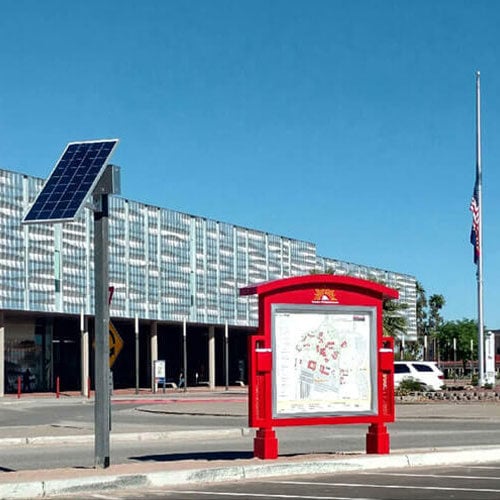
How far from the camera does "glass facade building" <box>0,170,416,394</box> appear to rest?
58.5m

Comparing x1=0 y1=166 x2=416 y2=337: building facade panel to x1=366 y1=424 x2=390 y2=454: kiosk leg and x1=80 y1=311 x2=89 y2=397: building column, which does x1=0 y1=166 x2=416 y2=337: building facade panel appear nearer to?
x1=80 y1=311 x2=89 y2=397: building column

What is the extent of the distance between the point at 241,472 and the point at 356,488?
1.94m

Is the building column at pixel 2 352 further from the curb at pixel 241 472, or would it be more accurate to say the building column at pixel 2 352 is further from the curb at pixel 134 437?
the curb at pixel 241 472

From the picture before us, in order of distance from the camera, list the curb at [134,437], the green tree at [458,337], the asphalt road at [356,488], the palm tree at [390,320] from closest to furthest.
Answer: the asphalt road at [356,488], the curb at [134,437], the palm tree at [390,320], the green tree at [458,337]

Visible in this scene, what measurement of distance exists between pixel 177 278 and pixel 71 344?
26.7ft

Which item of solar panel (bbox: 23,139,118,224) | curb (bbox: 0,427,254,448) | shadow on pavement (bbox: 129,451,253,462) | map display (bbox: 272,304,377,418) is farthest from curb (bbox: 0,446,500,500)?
curb (bbox: 0,427,254,448)

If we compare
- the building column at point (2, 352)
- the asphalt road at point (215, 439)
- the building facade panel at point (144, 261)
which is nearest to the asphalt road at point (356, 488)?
the asphalt road at point (215, 439)

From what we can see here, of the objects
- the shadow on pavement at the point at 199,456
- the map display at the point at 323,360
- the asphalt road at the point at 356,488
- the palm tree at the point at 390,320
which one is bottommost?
the shadow on pavement at the point at 199,456

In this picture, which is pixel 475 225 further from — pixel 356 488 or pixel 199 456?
pixel 356 488

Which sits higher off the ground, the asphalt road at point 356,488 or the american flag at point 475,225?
the american flag at point 475,225

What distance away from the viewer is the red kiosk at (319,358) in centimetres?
1608

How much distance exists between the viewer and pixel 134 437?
921 inches

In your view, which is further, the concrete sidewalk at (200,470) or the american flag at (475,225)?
the american flag at (475,225)

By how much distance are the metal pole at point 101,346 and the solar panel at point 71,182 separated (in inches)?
12.5
